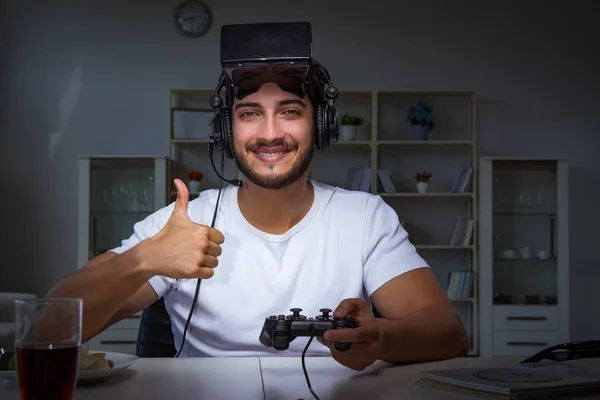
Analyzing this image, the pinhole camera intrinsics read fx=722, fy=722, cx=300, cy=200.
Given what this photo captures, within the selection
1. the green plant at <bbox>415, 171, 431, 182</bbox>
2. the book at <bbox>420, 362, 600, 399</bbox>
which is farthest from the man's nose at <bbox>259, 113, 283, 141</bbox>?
Result: the green plant at <bbox>415, 171, 431, 182</bbox>

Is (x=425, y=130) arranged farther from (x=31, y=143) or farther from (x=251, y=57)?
(x=251, y=57)

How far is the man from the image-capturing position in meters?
1.66

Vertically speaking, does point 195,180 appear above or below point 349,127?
below

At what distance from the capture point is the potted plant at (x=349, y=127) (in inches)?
193

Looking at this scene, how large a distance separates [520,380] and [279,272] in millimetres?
781

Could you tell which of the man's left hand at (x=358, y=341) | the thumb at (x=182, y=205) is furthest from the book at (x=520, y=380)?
the thumb at (x=182, y=205)

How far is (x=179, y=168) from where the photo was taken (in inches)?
202

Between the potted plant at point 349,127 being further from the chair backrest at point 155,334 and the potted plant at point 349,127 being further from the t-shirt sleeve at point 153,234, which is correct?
the chair backrest at point 155,334

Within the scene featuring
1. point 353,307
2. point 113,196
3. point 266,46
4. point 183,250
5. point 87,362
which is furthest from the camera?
point 113,196

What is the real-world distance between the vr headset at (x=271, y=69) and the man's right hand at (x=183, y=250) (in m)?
0.37

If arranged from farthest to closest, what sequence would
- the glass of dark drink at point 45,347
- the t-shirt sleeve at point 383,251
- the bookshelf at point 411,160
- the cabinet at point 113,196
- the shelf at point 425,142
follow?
1. the bookshelf at point 411,160
2. the shelf at point 425,142
3. the cabinet at point 113,196
4. the t-shirt sleeve at point 383,251
5. the glass of dark drink at point 45,347

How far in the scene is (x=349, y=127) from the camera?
4898 millimetres

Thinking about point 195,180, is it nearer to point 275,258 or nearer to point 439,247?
point 439,247

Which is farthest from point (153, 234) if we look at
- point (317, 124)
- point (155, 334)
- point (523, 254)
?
point (523, 254)
